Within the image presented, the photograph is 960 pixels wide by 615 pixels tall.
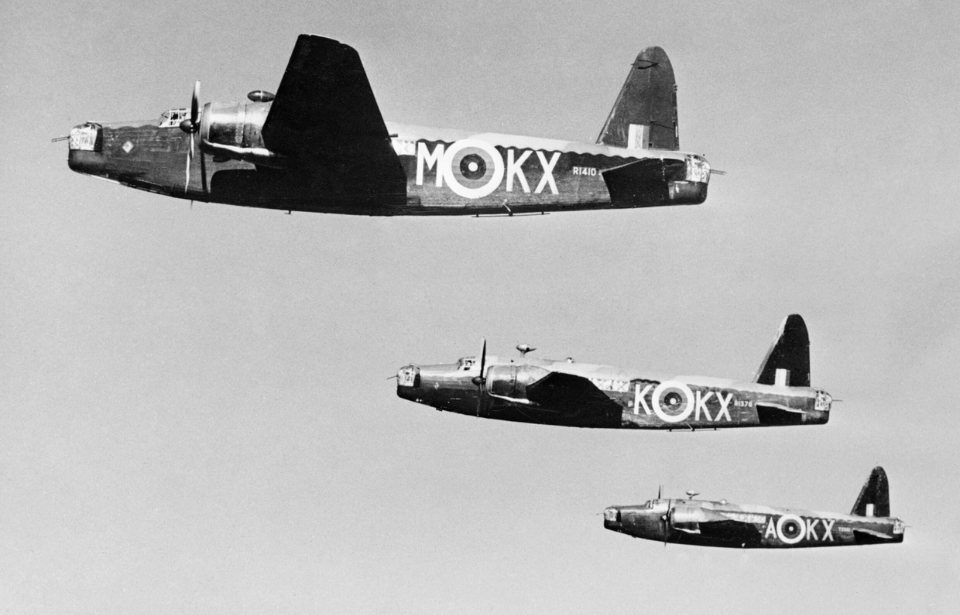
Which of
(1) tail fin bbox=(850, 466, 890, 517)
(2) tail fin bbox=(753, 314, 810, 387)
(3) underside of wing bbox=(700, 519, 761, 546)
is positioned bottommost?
(3) underside of wing bbox=(700, 519, 761, 546)

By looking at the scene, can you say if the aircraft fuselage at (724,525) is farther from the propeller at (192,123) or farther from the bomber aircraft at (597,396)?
the propeller at (192,123)

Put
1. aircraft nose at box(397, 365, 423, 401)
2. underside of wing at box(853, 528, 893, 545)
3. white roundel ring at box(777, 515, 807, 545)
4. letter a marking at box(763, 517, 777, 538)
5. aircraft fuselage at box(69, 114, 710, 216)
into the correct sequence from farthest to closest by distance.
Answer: underside of wing at box(853, 528, 893, 545) → white roundel ring at box(777, 515, 807, 545) → letter a marking at box(763, 517, 777, 538) → aircraft nose at box(397, 365, 423, 401) → aircraft fuselage at box(69, 114, 710, 216)

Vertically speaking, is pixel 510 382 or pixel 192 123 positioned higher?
pixel 192 123

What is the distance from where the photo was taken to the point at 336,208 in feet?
102

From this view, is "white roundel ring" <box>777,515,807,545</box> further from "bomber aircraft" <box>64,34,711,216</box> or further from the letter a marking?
"bomber aircraft" <box>64,34,711,216</box>

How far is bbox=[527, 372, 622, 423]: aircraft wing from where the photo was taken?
3800 centimetres

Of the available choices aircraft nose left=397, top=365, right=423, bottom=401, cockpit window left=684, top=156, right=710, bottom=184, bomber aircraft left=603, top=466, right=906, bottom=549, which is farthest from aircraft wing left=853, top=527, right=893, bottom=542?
cockpit window left=684, top=156, right=710, bottom=184

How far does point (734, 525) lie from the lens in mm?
45938

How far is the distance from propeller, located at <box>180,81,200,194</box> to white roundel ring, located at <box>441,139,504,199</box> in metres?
5.63

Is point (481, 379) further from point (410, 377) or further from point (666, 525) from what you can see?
point (666, 525)

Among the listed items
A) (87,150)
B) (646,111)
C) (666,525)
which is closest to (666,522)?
(666,525)

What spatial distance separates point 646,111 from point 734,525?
1685 centimetres

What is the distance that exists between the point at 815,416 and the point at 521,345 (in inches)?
362

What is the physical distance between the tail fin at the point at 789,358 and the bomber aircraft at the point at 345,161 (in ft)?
39.1
